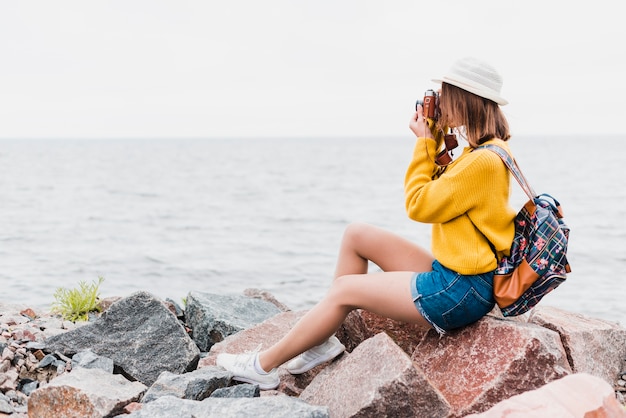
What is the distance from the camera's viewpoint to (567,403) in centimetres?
313

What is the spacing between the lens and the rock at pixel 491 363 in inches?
159

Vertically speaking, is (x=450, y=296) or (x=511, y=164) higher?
(x=511, y=164)

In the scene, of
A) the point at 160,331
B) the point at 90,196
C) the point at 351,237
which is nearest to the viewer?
the point at 351,237

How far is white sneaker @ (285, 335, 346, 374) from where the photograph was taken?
4.62m

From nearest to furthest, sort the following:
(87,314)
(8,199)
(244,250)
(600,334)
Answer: (600,334), (87,314), (244,250), (8,199)

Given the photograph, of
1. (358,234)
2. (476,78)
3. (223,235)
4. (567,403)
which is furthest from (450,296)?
(223,235)

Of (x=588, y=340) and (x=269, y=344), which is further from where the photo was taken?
(x=269, y=344)

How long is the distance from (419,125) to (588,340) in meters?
2.15

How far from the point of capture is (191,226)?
2214 centimetres

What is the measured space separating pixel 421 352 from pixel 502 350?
0.58 metres

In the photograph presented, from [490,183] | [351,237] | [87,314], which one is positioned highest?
[490,183]

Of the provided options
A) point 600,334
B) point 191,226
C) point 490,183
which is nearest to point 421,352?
point 490,183

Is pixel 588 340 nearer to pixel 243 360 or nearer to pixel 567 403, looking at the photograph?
pixel 567 403

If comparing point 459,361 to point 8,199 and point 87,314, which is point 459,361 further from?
point 8,199
